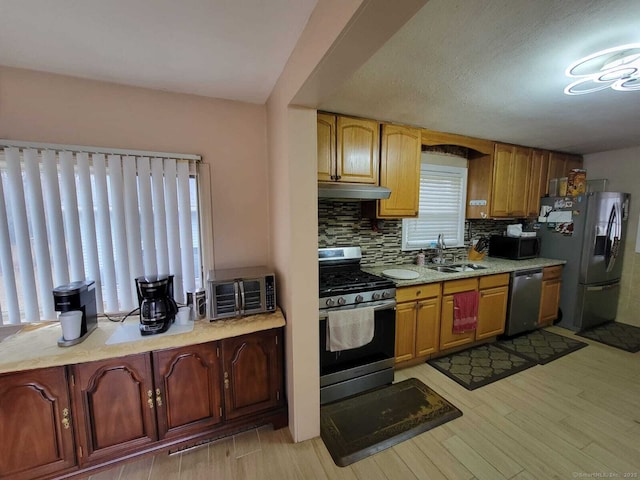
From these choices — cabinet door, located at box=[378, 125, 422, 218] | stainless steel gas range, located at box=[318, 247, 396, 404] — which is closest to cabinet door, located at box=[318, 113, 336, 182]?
cabinet door, located at box=[378, 125, 422, 218]

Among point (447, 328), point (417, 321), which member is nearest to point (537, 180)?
point (447, 328)

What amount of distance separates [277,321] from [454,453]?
1394 millimetres

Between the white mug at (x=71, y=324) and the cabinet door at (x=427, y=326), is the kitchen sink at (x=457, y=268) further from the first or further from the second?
the white mug at (x=71, y=324)

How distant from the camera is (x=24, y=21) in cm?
120

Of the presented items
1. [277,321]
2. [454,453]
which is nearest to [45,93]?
[277,321]

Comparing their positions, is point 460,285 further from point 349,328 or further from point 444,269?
point 349,328

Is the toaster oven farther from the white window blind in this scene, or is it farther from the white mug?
the white window blind

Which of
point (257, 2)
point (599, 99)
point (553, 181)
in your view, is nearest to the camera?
point (257, 2)

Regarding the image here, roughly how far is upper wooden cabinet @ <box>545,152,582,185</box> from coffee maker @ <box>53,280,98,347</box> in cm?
510

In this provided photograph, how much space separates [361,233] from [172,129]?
1.92 metres


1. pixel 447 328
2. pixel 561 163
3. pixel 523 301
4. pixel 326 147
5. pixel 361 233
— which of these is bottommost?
pixel 447 328

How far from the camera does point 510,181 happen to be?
129 inches

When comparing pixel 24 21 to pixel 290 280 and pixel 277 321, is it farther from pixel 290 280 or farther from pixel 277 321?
pixel 277 321

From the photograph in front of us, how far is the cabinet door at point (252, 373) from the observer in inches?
67.9
